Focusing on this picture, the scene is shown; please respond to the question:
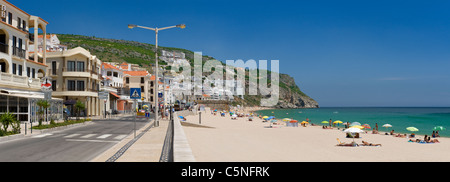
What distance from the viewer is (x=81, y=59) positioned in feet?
177

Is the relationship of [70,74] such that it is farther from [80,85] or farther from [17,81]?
[17,81]

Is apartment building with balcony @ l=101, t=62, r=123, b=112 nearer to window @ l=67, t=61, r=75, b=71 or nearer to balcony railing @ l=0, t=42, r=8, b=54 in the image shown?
window @ l=67, t=61, r=75, b=71

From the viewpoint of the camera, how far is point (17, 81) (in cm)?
3425

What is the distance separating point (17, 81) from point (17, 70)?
112 inches

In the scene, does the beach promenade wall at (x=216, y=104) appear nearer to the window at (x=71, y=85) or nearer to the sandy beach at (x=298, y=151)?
the window at (x=71, y=85)

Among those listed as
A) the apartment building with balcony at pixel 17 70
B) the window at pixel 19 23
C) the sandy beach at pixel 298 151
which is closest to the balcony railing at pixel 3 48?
the apartment building with balcony at pixel 17 70

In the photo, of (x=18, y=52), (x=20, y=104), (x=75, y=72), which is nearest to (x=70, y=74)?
(x=75, y=72)

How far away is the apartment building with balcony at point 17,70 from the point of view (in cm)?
3136

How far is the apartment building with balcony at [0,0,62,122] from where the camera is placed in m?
31.4

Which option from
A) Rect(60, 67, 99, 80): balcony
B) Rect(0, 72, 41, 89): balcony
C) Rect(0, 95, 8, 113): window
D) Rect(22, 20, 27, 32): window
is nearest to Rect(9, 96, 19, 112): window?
Rect(0, 95, 8, 113): window
